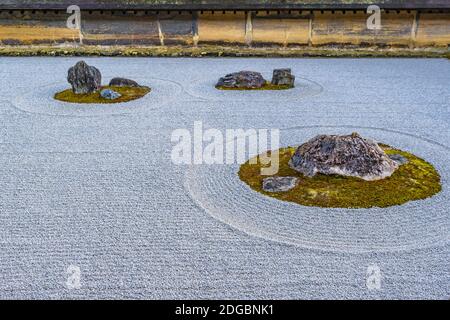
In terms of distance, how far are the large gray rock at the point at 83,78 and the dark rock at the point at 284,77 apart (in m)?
5.39

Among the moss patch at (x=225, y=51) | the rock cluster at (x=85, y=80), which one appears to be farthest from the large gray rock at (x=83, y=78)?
the moss patch at (x=225, y=51)

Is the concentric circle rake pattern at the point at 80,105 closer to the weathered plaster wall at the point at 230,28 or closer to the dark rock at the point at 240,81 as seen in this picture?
the dark rock at the point at 240,81

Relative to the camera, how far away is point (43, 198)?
6.31m

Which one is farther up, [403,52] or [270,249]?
[403,52]

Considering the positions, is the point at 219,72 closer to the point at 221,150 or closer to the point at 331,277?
the point at 221,150

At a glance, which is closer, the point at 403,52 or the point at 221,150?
the point at 221,150

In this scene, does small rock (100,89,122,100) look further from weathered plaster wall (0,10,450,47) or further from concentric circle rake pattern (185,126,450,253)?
weathered plaster wall (0,10,450,47)

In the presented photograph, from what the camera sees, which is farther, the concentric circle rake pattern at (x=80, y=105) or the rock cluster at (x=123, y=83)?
the rock cluster at (x=123, y=83)

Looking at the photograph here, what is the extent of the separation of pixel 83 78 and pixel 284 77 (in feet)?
19.6

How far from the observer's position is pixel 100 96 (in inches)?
465

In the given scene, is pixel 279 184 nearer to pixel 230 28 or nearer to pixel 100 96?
pixel 100 96

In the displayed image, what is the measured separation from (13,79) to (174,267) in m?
12.2

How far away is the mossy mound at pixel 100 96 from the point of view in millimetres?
11586
